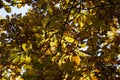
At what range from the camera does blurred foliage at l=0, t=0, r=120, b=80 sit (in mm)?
2840

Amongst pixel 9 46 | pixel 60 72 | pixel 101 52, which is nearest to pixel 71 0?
pixel 101 52

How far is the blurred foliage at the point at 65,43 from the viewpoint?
2840 mm

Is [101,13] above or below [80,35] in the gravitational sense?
above

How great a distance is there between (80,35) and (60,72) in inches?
56.4

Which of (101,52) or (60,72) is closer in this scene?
(60,72)

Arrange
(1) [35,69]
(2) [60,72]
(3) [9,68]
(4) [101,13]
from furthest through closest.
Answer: (3) [9,68]
(4) [101,13]
(2) [60,72]
(1) [35,69]

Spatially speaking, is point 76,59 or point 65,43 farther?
point 65,43

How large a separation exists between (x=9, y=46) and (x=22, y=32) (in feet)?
1.77

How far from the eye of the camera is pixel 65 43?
382cm

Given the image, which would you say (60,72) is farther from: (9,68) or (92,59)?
(9,68)

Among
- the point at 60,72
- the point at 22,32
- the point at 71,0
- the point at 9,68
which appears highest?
the point at 71,0

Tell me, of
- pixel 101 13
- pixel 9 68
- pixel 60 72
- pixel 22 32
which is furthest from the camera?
pixel 9 68

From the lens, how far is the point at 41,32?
3.71 meters

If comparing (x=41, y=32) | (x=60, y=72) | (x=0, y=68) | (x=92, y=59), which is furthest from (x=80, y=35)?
(x=0, y=68)
